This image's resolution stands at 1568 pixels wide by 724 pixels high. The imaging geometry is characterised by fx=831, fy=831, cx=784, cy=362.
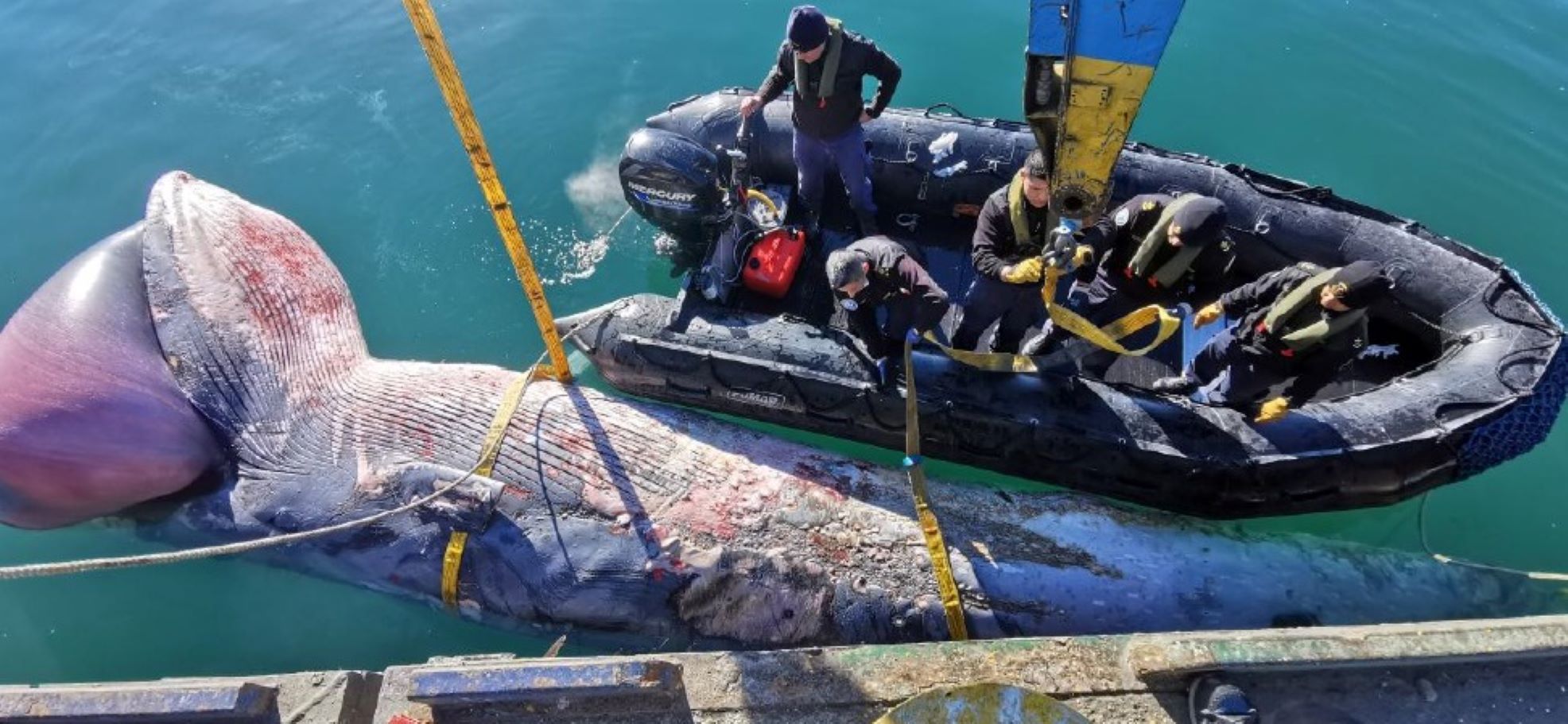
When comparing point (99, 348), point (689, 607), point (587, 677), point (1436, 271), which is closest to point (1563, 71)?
point (1436, 271)

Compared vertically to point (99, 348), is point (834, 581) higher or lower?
lower

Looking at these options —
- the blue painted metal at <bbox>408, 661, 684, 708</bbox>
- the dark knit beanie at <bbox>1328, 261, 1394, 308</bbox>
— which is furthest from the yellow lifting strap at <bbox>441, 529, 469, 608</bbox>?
the dark knit beanie at <bbox>1328, 261, 1394, 308</bbox>

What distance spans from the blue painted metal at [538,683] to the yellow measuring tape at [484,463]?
137cm

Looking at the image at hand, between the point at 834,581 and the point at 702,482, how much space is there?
99 centimetres

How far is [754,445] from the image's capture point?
5293mm

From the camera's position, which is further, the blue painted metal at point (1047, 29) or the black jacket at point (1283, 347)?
the black jacket at point (1283, 347)

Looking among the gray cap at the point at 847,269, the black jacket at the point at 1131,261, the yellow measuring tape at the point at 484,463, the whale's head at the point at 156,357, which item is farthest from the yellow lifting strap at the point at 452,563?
the black jacket at the point at 1131,261

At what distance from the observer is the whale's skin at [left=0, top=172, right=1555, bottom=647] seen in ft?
14.9

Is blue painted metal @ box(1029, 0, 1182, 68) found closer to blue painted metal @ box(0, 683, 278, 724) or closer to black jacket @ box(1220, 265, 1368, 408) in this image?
black jacket @ box(1220, 265, 1368, 408)

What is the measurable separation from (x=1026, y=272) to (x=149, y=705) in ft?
15.2

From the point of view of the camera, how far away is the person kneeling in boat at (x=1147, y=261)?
4.91 m

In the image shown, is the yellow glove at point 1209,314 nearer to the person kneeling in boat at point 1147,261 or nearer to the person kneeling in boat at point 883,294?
the person kneeling in boat at point 1147,261

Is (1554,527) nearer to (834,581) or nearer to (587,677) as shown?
(834,581)

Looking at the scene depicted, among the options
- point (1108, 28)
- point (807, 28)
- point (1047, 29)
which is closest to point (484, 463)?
point (807, 28)
